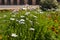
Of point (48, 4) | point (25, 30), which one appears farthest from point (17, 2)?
point (25, 30)

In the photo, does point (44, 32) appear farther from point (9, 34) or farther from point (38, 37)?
point (9, 34)

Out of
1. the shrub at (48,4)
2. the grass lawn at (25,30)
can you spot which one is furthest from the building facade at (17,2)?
the grass lawn at (25,30)

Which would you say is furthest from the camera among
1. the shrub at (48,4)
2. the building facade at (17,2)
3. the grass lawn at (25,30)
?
the building facade at (17,2)

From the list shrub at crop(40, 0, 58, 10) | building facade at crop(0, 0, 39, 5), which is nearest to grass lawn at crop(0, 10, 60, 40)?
shrub at crop(40, 0, 58, 10)

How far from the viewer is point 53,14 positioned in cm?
725

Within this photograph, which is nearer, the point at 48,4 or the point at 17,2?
the point at 48,4

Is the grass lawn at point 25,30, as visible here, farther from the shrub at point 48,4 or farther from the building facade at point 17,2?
the building facade at point 17,2

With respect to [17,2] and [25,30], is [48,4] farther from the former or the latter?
[25,30]

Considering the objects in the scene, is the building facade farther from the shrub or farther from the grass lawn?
the grass lawn

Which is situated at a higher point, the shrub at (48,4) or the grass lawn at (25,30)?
the grass lawn at (25,30)

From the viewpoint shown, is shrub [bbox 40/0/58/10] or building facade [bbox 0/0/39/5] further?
building facade [bbox 0/0/39/5]

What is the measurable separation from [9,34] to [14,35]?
0.22m

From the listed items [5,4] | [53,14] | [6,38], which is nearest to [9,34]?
[6,38]

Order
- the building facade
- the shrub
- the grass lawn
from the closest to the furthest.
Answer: the grass lawn → the shrub → the building facade
